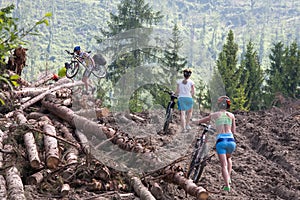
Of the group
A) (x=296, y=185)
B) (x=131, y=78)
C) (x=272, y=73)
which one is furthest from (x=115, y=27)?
(x=296, y=185)

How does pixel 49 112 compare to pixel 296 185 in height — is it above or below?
above

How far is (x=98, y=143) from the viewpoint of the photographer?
10.1 m

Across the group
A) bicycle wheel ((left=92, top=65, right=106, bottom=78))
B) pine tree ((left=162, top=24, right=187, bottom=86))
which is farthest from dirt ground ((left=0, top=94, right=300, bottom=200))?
→ pine tree ((left=162, top=24, right=187, bottom=86))

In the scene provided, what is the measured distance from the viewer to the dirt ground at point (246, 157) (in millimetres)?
8445

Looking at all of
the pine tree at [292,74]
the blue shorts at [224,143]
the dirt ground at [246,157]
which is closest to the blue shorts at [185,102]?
the dirt ground at [246,157]

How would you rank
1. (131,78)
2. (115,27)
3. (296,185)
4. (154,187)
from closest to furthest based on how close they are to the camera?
1. (154,187)
2. (296,185)
3. (131,78)
4. (115,27)

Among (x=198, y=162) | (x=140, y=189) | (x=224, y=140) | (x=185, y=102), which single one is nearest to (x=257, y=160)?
(x=185, y=102)

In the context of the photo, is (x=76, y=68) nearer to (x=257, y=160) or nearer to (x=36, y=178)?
(x=257, y=160)

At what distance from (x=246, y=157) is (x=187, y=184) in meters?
4.43

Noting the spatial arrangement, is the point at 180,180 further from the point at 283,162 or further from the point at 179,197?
the point at 283,162

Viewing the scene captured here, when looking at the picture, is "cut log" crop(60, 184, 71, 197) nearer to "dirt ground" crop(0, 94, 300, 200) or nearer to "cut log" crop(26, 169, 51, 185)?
"dirt ground" crop(0, 94, 300, 200)

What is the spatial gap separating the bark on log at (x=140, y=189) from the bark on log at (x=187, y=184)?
623 millimetres

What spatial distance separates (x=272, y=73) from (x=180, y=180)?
4494 centimetres

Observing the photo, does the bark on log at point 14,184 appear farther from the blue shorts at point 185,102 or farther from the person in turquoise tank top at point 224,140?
the blue shorts at point 185,102
